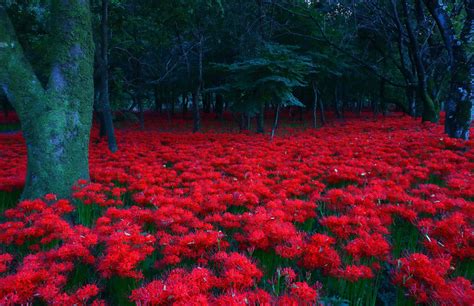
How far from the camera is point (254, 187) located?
487 cm

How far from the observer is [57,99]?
5.52 metres

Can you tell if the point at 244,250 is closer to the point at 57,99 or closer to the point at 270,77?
the point at 57,99

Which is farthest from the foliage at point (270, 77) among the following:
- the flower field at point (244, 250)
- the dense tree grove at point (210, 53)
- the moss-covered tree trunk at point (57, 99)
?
Result: the moss-covered tree trunk at point (57, 99)

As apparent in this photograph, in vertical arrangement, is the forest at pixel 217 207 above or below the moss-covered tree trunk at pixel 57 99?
below

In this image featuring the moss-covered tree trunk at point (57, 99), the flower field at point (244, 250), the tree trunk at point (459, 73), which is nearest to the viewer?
the flower field at point (244, 250)

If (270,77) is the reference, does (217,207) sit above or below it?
below

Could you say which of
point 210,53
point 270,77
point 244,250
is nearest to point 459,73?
point 270,77

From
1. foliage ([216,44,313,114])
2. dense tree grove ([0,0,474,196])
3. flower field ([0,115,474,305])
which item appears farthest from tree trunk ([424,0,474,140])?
flower field ([0,115,474,305])

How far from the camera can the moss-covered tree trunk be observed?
5.26 m

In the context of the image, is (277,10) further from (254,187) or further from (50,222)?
(50,222)

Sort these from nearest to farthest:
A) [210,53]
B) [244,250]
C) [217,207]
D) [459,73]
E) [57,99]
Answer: [244,250]
[217,207]
[57,99]
[459,73]
[210,53]

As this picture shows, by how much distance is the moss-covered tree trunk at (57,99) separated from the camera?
5258mm

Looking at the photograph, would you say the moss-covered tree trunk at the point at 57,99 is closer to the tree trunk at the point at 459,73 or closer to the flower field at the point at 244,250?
the flower field at the point at 244,250

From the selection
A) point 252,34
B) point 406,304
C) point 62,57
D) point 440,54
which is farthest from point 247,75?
point 440,54
